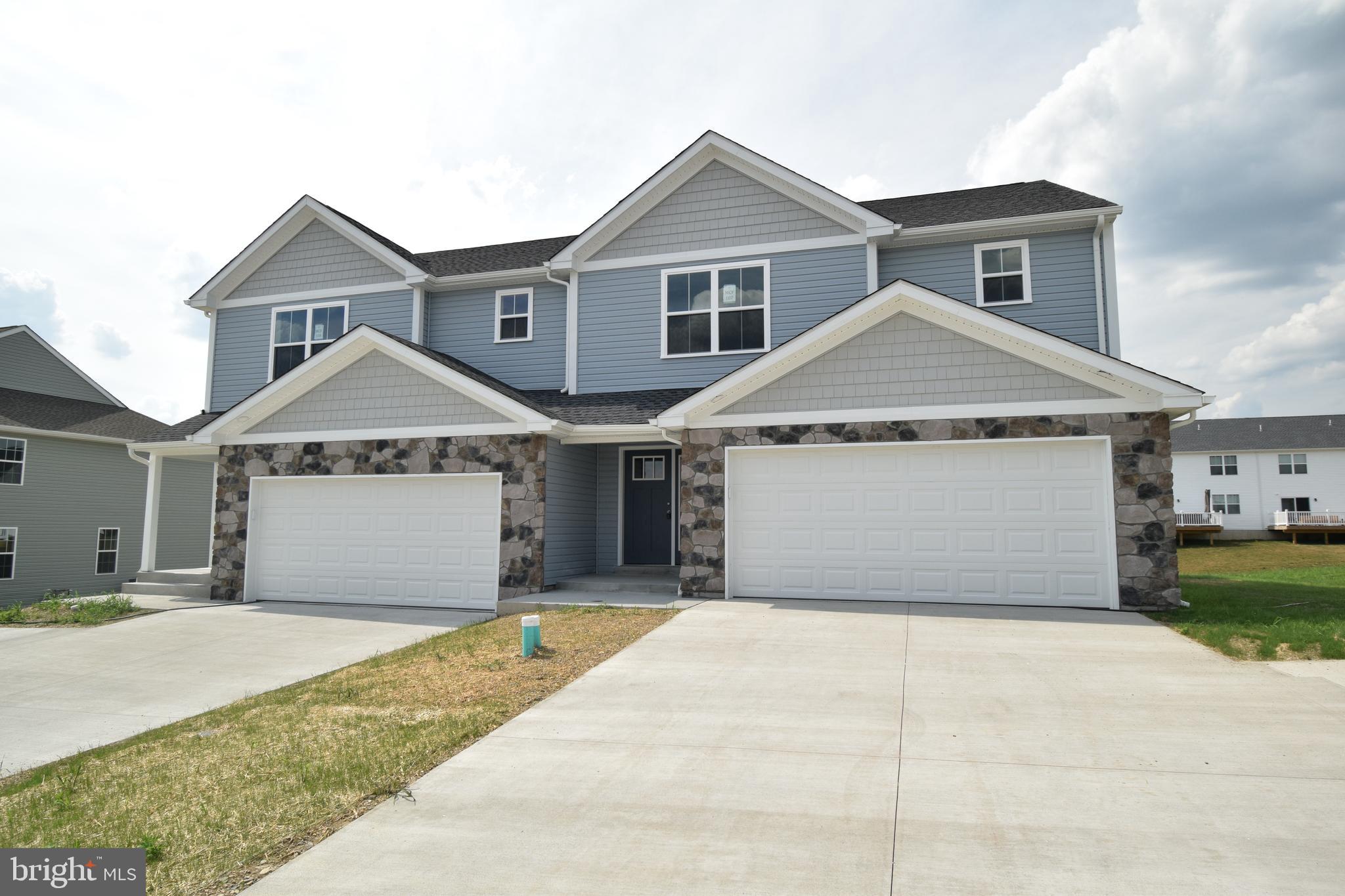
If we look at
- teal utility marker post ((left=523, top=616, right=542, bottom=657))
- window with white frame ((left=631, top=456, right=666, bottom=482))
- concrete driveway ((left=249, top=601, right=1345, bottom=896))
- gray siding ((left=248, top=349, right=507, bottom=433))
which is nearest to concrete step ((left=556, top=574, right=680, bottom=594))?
window with white frame ((left=631, top=456, right=666, bottom=482))

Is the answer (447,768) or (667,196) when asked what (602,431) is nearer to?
(667,196)

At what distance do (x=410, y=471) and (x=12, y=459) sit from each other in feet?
46.4

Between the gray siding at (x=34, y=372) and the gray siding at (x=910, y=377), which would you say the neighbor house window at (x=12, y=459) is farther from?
the gray siding at (x=910, y=377)

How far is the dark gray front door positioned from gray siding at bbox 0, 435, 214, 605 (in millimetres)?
14640

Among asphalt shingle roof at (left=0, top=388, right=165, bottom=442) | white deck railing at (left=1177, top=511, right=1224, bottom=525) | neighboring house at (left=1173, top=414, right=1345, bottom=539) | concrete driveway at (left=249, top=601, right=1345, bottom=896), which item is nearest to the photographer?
concrete driveway at (left=249, top=601, right=1345, bottom=896)

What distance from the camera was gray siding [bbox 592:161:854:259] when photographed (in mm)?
13750

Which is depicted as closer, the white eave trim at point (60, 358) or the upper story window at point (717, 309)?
the upper story window at point (717, 309)

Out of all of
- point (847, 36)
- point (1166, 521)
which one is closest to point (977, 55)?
point (847, 36)

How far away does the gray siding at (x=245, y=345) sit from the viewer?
1625 centimetres

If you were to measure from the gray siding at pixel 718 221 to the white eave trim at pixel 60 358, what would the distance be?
18.0m

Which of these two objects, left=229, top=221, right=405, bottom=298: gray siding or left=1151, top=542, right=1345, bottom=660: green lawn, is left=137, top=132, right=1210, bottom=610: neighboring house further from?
left=1151, top=542, right=1345, bottom=660: green lawn

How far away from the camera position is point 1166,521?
9.98 metres

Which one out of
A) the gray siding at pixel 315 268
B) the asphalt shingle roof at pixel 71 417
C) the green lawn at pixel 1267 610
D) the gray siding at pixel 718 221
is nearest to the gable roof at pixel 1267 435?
the green lawn at pixel 1267 610

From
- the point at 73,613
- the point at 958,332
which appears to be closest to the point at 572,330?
the point at 958,332
